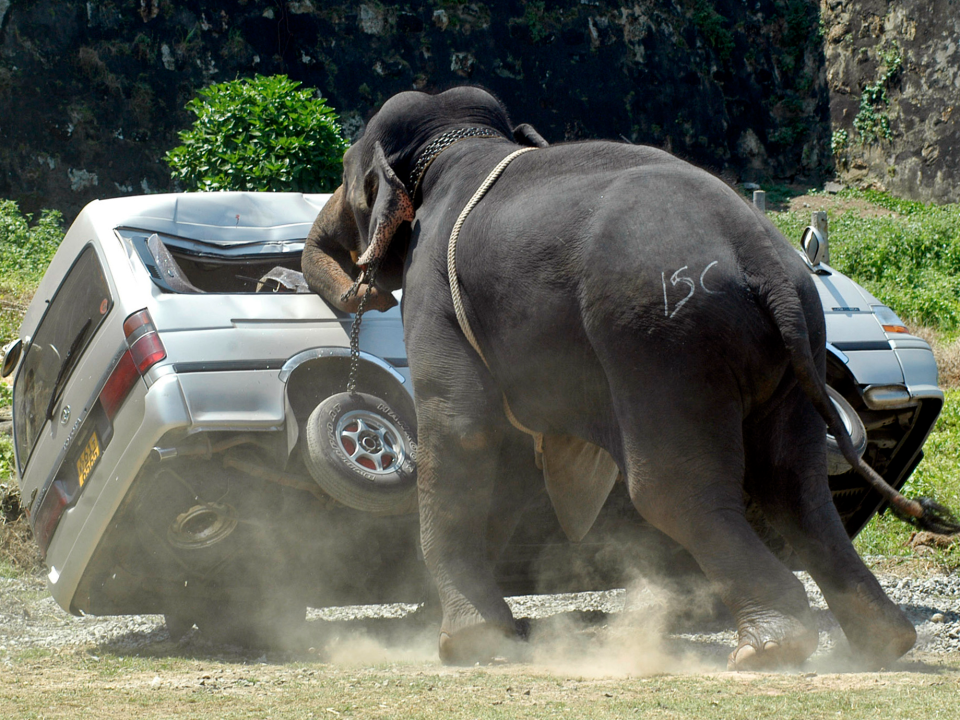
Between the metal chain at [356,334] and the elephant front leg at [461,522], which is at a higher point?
the metal chain at [356,334]

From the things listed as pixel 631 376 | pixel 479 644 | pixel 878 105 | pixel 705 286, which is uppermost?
pixel 705 286

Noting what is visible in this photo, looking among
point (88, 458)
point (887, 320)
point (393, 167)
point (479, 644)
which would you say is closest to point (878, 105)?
point (887, 320)

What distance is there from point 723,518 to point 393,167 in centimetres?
212

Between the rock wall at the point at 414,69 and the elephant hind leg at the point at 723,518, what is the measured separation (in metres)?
11.7

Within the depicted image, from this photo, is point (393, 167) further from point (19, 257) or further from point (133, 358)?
point (19, 257)

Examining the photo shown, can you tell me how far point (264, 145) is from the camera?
9672 mm

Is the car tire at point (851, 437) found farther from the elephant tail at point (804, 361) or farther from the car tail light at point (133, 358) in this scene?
the car tail light at point (133, 358)

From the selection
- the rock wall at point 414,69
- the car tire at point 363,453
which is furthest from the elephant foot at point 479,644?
the rock wall at point 414,69

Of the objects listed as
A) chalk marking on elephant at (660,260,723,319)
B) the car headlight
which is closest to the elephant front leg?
chalk marking on elephant at (660,260,723,319)

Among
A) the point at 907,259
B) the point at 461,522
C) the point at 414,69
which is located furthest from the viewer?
the point at 414,69

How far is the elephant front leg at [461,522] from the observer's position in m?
4.04

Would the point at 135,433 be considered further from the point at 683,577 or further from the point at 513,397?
the point at 683,577

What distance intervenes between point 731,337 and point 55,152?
14.2 meters

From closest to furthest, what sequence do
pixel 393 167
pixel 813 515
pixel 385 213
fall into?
1. pixel 813 515
2. pixel 385 213
3. pixel 393 167
